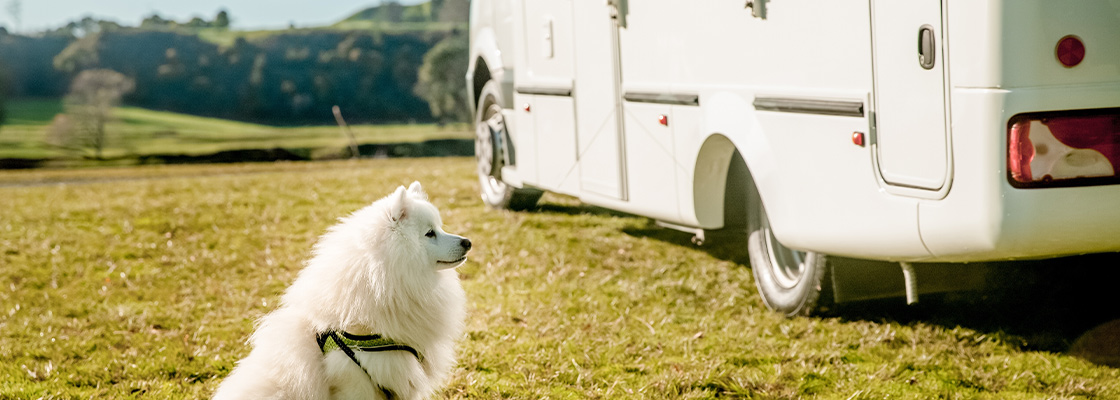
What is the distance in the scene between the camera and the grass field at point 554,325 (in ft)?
14.6

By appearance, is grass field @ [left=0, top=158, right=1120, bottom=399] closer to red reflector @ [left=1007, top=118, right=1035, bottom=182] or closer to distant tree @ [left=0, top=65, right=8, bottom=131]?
red reflector @ [left=1007, top=118, right=1035, bottom=182]

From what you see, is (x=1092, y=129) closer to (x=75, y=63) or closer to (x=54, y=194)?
(x=54, y=194)

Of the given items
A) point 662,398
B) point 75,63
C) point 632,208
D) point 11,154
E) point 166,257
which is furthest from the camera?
point 75,63

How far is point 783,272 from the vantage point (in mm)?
5656

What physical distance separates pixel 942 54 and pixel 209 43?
9935 cm

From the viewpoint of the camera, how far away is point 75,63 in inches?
3423

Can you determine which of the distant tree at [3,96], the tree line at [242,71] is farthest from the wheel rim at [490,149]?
the distant tree at [3,96]

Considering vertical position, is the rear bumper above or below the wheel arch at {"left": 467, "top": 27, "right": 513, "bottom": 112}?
below

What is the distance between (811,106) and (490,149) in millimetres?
5332

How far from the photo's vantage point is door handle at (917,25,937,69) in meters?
3.78

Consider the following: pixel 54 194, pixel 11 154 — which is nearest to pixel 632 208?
pixel 54 194

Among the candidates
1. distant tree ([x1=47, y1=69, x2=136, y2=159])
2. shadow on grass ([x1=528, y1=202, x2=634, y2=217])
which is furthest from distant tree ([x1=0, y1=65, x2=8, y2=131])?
shadow on grass ([x1=528, y1=202, x2=634, y2=217])

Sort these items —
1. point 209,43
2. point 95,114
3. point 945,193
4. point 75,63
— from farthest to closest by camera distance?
point 209,43 < point 75,63 < point 95,114 < point 945,193

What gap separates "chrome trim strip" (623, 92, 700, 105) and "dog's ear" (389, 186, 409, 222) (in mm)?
2309
